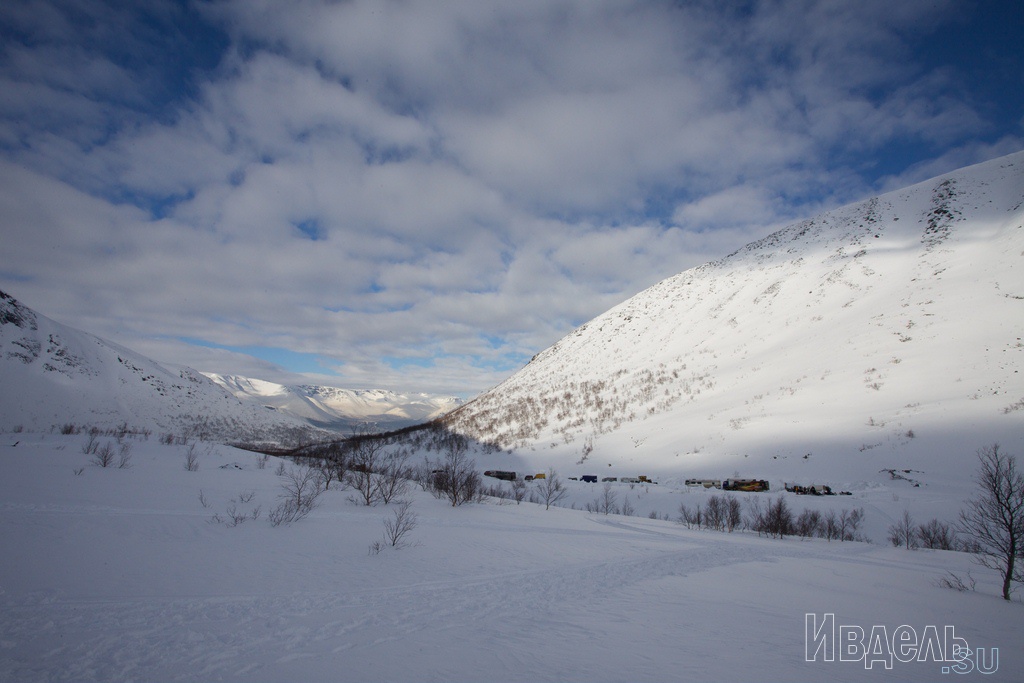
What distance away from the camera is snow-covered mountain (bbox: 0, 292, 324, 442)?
57312 millimetres

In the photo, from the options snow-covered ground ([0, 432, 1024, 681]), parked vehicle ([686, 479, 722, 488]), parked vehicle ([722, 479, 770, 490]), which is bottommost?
snow-covered ground ([0, 432, 1024, 681])

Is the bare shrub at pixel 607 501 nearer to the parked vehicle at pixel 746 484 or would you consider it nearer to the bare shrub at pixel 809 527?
the parked vehicle at pixel 746 484

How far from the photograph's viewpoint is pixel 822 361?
45719mm

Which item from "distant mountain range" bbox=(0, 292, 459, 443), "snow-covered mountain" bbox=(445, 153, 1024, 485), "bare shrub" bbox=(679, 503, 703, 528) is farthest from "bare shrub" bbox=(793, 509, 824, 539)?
"distant mountain range" bbox=(0, 292, 459, 443)

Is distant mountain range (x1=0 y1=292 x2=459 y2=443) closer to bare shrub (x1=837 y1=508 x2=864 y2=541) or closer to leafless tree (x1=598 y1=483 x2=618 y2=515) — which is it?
leafless tree (x1=598 y1=483 x2=618 y2=515)

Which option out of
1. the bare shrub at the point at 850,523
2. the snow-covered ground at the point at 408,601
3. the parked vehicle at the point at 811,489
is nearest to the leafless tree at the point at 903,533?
the bare shrub at the point at 850,523

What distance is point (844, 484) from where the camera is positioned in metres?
27.5

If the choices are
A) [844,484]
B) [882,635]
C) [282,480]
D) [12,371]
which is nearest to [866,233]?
[844,484]

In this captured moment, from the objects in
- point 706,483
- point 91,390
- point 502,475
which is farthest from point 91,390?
point 706,483

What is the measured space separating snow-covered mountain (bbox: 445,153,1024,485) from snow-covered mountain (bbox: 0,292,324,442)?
5174 cm

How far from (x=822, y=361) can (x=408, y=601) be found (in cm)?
5385

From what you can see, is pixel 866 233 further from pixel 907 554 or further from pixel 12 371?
pixel 12 371

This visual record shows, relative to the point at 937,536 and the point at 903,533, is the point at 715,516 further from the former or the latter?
the point at 937,536

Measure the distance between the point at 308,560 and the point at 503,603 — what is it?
4.64m
